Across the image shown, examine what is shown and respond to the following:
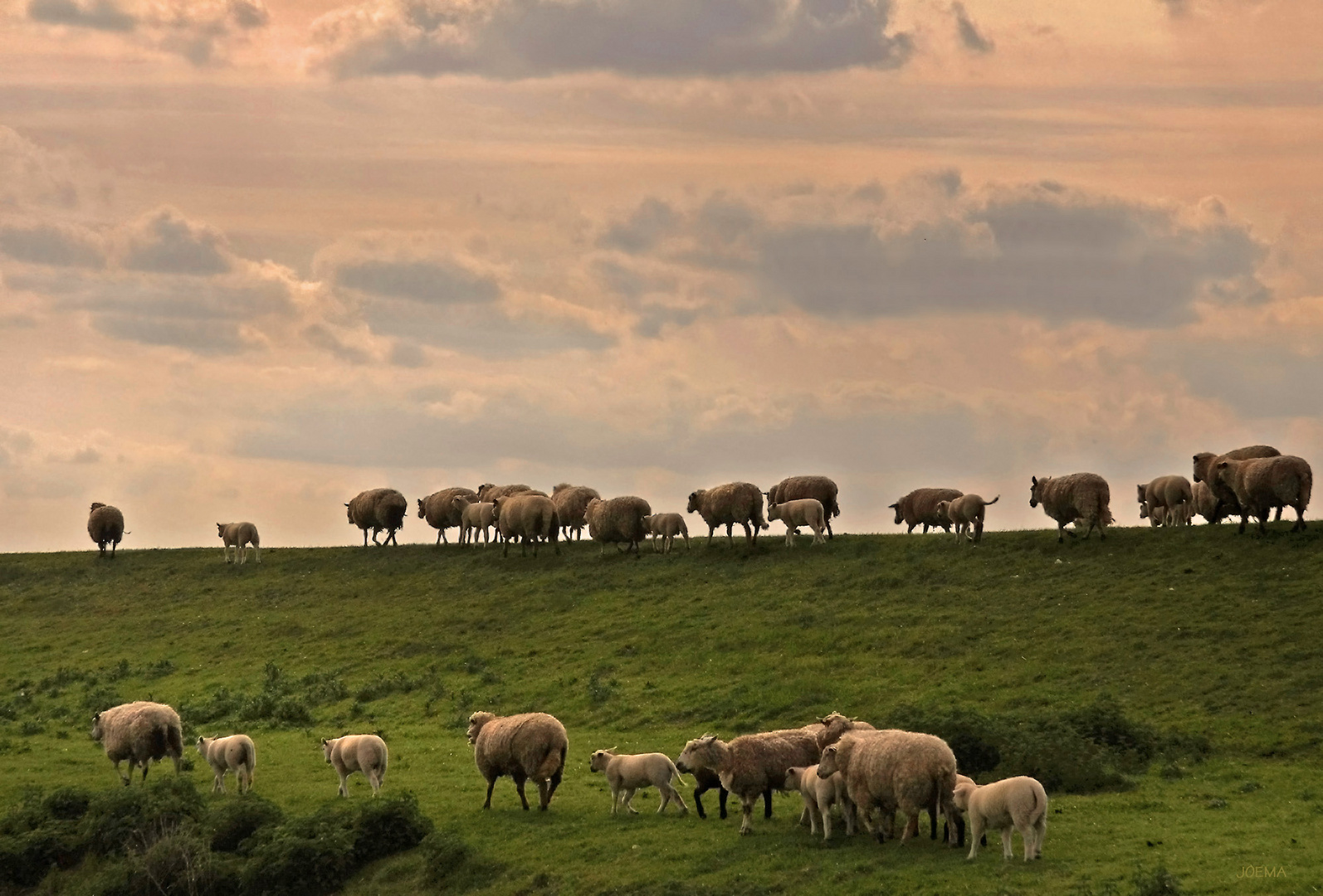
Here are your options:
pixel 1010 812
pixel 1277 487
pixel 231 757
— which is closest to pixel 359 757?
pixel 231 757

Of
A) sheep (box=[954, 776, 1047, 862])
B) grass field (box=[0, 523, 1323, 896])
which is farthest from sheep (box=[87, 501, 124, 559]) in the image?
sheep (box=[954, 776, 1047, 862])

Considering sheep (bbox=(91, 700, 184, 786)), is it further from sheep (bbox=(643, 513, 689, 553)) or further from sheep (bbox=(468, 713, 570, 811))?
sheep (bbox=(643, 513, 689, 553))

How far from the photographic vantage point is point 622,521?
62.2m

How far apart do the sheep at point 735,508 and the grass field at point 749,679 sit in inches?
58.1

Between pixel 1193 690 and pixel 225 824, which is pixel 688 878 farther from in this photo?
pixel 1193 690

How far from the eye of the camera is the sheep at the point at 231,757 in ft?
113

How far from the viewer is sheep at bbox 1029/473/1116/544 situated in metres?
53.9

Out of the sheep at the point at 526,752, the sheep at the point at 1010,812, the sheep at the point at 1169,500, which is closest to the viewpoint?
the sheep at the point at 1010,812

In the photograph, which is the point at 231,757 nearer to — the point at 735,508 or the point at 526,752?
the point at 526,752

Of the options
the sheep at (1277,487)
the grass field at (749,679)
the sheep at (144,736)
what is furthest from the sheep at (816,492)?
the sheep at (144,736)

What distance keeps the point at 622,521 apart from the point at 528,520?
4.30 metres

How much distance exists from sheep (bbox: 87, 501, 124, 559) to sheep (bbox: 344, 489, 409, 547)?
1095 centimetres

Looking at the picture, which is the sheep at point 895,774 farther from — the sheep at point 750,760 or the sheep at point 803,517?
the sheep at point 803,517

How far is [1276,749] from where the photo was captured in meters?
34.7
